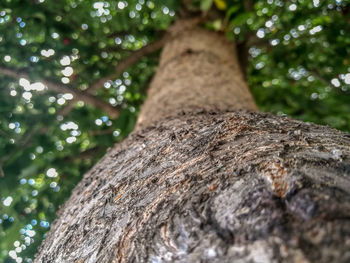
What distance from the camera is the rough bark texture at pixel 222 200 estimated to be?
0.57m

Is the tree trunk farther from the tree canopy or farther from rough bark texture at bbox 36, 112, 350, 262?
the tree canopy

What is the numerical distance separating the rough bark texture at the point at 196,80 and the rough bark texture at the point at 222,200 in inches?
24.4

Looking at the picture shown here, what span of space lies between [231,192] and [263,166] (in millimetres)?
110

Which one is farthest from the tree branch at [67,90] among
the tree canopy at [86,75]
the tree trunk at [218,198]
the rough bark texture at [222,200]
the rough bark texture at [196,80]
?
the rough bark texture at [222,200]

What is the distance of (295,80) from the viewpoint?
3857 millimetres

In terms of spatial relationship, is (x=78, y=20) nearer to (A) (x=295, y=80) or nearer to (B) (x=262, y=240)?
(A) (x=295, y=80)

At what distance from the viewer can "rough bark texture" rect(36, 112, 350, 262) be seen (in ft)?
1.86

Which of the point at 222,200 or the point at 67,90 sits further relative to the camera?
the point at 67,90

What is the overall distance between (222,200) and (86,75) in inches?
107

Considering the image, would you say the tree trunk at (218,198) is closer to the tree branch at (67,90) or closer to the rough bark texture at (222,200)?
the rough bark texture at (222,200)

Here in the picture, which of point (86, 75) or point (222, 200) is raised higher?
point (86, 75)

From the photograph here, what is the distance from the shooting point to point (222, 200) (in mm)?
729

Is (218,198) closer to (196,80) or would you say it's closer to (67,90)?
(196,80)

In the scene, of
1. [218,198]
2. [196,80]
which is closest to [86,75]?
[196,80]
